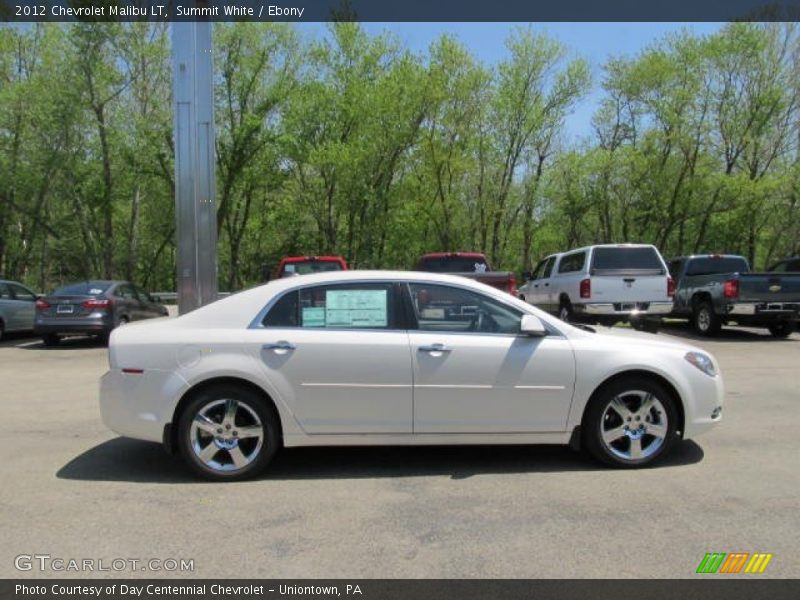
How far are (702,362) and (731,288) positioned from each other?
9866 mm

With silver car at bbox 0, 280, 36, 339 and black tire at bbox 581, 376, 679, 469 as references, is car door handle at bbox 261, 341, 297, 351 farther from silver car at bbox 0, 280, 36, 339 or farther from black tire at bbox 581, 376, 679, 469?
silver car at bbox 0, 280, 36, 339

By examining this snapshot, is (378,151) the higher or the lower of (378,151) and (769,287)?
the higher

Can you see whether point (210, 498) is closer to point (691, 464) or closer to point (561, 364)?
point (561, 364)

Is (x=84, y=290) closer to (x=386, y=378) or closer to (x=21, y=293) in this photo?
(x=21, y=293)

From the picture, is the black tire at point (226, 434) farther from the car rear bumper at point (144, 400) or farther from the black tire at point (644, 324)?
the black tire at point (644, 324)

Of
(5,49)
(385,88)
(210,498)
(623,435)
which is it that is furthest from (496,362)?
(5,49)

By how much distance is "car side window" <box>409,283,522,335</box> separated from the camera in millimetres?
5293

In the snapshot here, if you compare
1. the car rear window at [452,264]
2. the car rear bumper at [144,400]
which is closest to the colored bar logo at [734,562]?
the car rear bumper at [144,400]

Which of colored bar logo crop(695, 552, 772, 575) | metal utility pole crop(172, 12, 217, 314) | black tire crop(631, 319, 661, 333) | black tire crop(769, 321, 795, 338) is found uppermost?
metal utility pole crop(172, 12, 217, 314)

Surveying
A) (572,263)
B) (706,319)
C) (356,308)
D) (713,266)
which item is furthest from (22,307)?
(713,266)

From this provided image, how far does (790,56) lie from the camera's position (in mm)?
36875

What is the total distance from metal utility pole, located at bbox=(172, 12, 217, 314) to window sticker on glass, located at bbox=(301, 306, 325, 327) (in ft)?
19.6

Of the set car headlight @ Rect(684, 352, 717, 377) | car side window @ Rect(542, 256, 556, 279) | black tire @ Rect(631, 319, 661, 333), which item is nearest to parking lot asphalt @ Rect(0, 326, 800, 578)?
car headlight @ Rect(684, 352, 717, 377)

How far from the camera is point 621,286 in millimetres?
13594
